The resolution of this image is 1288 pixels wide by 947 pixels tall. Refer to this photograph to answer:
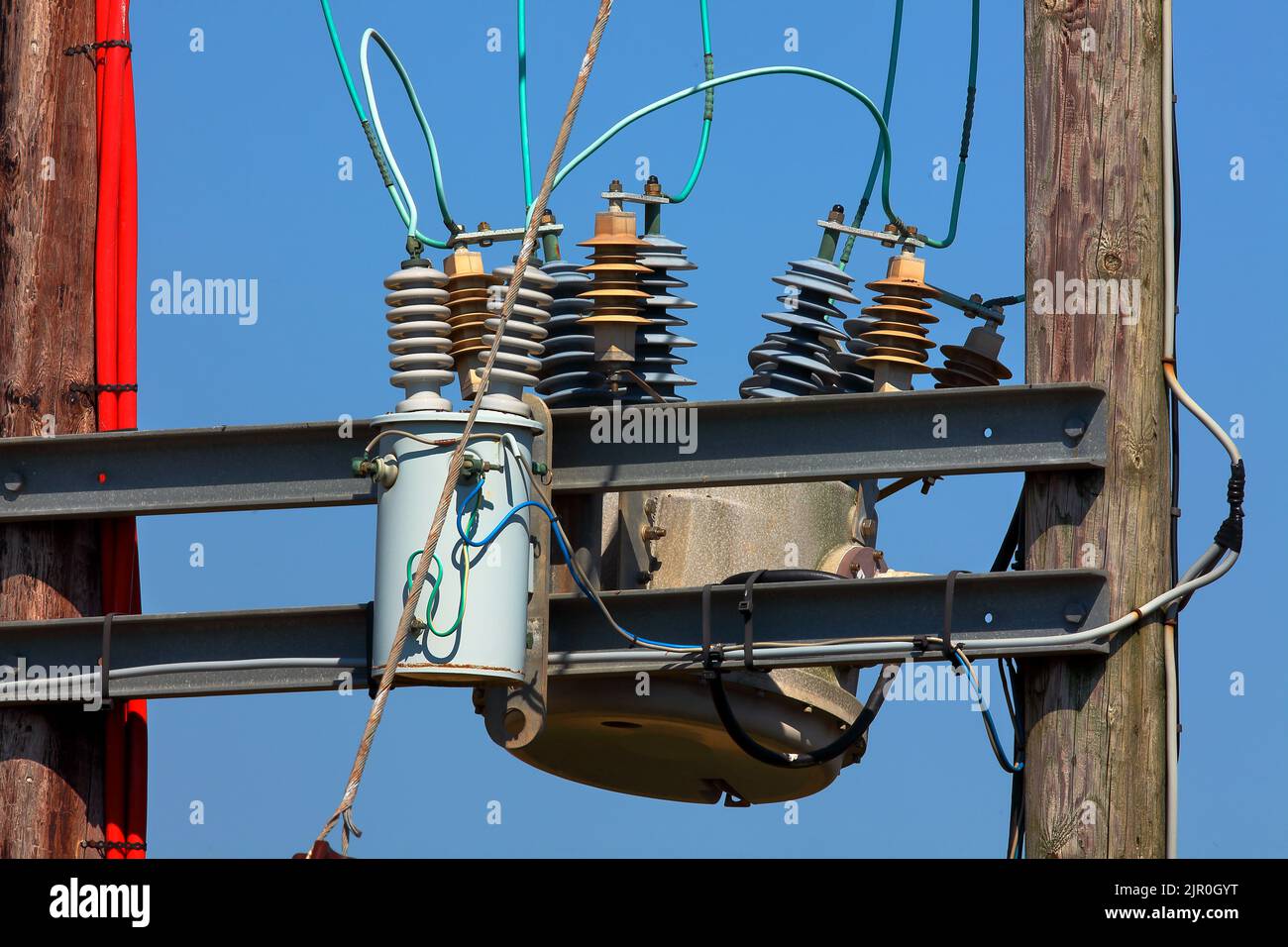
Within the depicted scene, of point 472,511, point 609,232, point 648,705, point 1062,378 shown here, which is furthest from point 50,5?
point 1062,378

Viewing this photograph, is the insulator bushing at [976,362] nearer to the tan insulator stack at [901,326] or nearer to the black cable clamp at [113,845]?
the tan insulator stack at [901,326]

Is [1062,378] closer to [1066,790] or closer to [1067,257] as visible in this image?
[1067,257]

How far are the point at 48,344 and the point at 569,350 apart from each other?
1699 mm

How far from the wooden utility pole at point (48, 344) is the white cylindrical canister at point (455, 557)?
1291 millimetres

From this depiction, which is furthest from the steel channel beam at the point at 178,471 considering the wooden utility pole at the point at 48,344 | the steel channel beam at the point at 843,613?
the steel channel beam at the point at 843,613

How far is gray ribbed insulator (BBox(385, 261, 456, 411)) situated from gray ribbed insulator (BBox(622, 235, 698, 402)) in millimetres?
898

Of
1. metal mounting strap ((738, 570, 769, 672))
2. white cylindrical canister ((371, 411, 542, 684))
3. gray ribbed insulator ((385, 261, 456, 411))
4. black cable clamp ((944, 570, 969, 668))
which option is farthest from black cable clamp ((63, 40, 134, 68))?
black cable clamp ((944, 570, 969, 668))

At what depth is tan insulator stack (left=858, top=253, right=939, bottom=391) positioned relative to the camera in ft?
24.7

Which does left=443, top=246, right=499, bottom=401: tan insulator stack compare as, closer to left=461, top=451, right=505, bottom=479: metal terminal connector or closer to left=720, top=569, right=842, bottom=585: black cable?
left=461, top=451, right=505, bottom=479: metal terminal connector

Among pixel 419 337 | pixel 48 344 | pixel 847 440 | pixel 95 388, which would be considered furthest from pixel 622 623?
pixel 48 344

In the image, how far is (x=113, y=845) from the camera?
7355 mm

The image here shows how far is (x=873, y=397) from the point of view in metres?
6.88
